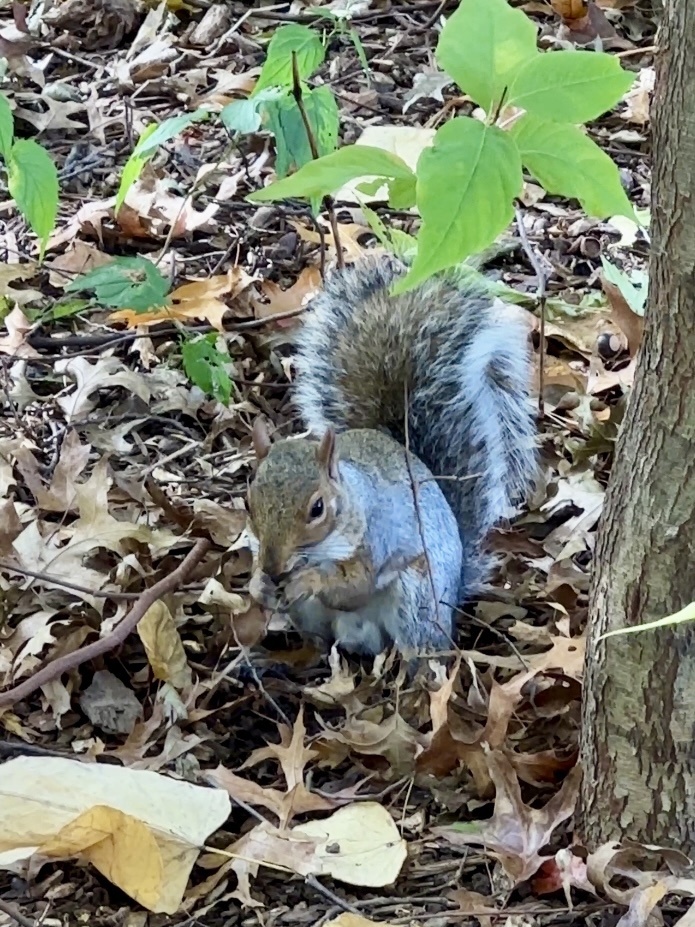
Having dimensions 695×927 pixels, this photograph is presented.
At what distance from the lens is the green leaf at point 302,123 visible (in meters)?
2.28

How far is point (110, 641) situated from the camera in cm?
178

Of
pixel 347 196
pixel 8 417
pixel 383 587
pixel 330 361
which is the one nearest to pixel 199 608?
pixel 383 587

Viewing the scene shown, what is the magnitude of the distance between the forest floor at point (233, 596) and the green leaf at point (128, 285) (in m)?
0.22

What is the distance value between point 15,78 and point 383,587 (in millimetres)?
2453

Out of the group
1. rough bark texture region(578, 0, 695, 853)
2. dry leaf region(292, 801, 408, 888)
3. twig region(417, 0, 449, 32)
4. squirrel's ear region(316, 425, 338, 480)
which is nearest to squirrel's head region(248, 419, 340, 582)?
squirrel's ear region(316, 425, 338, 480)

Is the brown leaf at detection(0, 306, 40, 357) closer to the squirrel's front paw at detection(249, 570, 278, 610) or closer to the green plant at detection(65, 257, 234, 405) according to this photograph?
the green plant at detection(65, 257, 234, 405)

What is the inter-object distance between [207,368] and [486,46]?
130cm

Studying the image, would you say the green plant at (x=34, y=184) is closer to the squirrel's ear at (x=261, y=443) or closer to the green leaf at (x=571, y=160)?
the squirrel's ear at (x=261, y=443)

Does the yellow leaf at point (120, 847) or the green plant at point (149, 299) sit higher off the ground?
the green plant at point (149, 299)

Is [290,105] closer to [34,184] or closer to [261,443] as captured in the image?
[34,184]

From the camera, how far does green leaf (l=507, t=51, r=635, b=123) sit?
1.13 meters

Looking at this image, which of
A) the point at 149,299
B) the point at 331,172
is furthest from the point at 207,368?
the point at 331,172

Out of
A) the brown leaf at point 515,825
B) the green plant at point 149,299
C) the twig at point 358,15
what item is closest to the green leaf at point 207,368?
the green plant at point 149,299

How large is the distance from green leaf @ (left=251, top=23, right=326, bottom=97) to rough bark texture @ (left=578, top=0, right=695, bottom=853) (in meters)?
1.08
